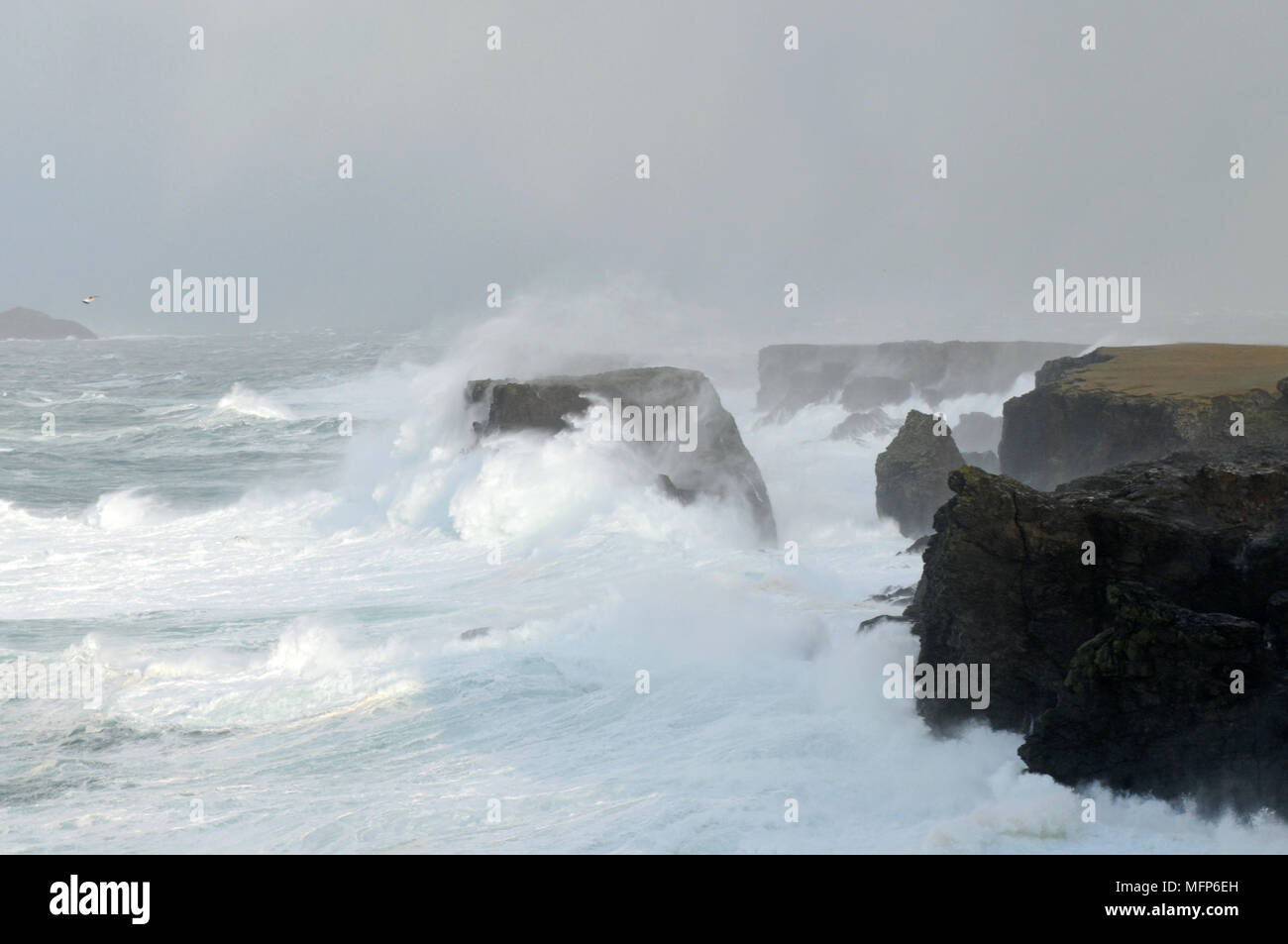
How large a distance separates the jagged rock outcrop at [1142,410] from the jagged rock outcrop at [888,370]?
15613 mm

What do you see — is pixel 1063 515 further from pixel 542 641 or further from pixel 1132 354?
pixel 1132 354

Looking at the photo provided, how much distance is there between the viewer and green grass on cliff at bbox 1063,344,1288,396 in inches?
790

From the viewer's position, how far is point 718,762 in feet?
37.0

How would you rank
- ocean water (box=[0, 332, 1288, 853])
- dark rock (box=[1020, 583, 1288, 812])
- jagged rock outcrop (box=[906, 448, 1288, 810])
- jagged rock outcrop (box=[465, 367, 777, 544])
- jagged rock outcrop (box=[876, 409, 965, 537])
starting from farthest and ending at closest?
jagged rock outcrop (box=[465, 367, 777, 544]) → jagged rock outcrop (box=[876, 409, 965, 537]) → ocean water (box=[0, 332, 1288, 853]) → jagged rock outcrop (box=[906, 448, 1288, 810]) → dark rock (box=[1020, 583, 1288, 812])

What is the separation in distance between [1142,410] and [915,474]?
5.07m

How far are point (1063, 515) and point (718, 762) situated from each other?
416 cm

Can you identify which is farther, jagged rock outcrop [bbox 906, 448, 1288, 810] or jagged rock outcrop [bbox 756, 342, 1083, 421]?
jagged rock outcrop [bbox 756, 342, 1083, 421]

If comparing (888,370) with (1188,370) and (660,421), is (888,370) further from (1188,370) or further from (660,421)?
(1188,370)

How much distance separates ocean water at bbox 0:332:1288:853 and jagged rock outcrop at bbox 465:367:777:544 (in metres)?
0.66

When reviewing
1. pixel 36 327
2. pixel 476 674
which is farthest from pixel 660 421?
pixel 36 327

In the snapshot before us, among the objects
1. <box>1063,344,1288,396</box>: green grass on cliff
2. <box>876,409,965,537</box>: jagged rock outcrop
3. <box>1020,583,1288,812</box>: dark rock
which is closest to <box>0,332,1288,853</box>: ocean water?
<box>1020,583,1288,812</box>: dark rock

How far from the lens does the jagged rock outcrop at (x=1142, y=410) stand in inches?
707

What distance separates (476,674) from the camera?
14172 millimetres

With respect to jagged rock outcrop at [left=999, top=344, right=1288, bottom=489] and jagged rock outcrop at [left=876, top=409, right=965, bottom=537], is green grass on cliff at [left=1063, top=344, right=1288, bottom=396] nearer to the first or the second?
jagged rock outcrop at [left=999, top=344, right=1288, bottom=489]
